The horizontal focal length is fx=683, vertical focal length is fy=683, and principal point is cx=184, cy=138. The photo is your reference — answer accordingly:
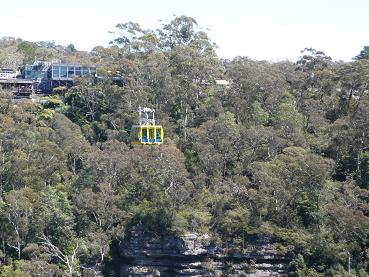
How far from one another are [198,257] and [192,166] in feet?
20.4

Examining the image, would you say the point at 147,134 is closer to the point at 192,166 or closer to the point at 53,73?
the point at 192,166

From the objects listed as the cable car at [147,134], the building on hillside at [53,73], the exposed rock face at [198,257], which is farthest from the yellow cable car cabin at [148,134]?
the building on hillside at [53,73]

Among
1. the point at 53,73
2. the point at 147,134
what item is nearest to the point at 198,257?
the point at 147,134

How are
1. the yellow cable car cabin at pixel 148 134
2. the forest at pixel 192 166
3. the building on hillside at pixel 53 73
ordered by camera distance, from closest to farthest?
the forest at pixel 192 166 → the yellow cable car cabin at pixel 148 134 → the building on hillside at pixel 53 73

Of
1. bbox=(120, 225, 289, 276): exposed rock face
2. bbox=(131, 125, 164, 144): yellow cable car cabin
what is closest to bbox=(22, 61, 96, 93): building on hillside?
bbox=(131, 125, 164, 144): yellow cable car cabin

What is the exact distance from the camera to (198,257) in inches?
1518

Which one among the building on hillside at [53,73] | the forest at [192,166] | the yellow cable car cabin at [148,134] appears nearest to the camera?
the forest at [192,166]

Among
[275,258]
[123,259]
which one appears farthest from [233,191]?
[123,259]

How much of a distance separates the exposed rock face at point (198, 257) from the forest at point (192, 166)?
62cm

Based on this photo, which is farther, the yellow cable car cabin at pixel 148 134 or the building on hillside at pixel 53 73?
the building on hillside at pixel 53 73

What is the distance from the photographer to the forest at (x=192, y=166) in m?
37.7

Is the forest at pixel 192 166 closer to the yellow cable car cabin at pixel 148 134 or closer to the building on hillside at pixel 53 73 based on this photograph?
the yellow cable car cabin at pixel 148 134

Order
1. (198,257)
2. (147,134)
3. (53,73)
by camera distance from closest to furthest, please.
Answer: (198,257)
(147,134)
(53,73)

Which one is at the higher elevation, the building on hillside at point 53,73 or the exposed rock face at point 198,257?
the building on hillside at point 53,73
